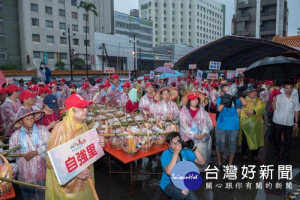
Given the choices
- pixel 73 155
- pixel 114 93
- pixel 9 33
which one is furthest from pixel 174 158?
pixel 9 33

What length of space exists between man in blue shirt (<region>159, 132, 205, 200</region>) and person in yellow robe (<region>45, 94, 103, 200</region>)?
3.27ft

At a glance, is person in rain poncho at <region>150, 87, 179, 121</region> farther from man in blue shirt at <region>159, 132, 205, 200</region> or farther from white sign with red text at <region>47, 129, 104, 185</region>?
white sign with red text at <region>47, 129, 104, 185</region>

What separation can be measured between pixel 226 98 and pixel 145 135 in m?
2.02

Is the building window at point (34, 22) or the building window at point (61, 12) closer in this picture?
the building window at point (34, 22)

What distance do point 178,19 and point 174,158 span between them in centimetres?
9417

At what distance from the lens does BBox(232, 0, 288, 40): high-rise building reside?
152ft

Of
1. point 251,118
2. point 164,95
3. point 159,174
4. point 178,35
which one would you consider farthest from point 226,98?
point 178,35

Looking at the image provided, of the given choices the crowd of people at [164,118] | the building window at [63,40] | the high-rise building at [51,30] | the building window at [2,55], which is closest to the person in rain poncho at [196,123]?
the crowd of people at [164,118]

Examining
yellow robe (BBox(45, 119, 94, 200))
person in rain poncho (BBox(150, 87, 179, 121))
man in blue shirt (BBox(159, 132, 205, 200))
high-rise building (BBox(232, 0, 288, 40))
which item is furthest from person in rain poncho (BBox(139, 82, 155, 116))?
high-rise building (BBox(232, 0, 288, 40))

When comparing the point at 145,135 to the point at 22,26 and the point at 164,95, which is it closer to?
the point at 164,95

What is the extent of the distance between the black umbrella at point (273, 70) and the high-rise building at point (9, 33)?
4335 cm

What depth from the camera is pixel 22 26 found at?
130 ft

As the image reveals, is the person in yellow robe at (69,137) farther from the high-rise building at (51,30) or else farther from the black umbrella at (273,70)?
the high-rise building at (51,30)

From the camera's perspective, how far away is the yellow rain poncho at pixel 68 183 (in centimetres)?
260
